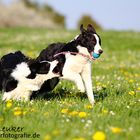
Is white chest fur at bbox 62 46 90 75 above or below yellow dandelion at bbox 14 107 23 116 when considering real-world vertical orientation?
above

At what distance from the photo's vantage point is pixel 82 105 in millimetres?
7102

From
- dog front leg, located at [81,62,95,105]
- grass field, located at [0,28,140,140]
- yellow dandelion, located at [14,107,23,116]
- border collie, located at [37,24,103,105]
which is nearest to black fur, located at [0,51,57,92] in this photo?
border collie, located at [37,24,103,105]

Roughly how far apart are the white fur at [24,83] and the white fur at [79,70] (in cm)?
22

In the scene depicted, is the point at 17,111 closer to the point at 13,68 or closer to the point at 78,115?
the point at 78,115

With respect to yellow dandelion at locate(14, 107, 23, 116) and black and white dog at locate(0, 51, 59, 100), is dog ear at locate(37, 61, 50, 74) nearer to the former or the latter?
black and white dog at locate(0, 51, 59, 100)

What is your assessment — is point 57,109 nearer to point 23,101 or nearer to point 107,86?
point 23,101

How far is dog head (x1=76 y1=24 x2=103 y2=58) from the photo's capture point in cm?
773

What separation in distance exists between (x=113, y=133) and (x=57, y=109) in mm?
1749

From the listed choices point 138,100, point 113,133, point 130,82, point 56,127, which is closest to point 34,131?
point 56,127

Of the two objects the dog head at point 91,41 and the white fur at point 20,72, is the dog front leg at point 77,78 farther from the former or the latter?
the white fur at point 20,72

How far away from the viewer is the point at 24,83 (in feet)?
25.7

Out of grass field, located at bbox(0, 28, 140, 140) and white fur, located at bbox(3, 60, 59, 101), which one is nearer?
grass field, located at bbox(0, 28, 140, 140)

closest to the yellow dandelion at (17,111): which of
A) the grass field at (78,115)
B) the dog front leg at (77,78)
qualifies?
the grass field at (78,115)

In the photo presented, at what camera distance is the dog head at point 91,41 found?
7.73 m
